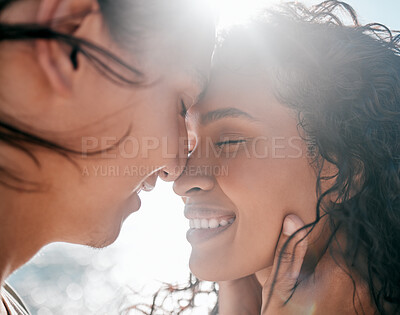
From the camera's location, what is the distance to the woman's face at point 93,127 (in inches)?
58.1

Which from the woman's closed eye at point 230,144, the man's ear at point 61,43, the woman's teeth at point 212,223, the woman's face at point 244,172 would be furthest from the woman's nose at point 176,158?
the man's ear at point 61,43

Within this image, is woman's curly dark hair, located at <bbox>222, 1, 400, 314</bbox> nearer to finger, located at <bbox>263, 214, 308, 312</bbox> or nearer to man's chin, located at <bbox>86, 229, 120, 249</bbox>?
finger, located at <bbox>263, 214, 308, 312</bbox>

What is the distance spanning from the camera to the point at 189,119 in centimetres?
263

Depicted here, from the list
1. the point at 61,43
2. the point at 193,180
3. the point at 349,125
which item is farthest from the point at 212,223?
the point at 61,43

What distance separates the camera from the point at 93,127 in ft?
5.49

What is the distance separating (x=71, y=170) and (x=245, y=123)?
1.15 m

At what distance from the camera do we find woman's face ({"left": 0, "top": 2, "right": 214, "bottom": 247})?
4.84ft

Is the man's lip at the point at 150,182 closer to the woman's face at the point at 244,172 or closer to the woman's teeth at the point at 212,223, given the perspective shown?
the woman's face at the point at 244,172

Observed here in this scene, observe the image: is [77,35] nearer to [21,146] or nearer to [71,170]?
[21,146]

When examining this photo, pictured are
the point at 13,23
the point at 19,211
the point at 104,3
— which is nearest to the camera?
the point at 13,23

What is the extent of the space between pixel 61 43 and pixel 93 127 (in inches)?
14.8

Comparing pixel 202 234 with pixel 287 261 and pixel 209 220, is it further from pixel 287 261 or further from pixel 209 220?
pixel 287 261

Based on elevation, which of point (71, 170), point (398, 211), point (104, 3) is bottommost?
point (398, 211)

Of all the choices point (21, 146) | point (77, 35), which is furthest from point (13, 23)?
point (21, 146)
